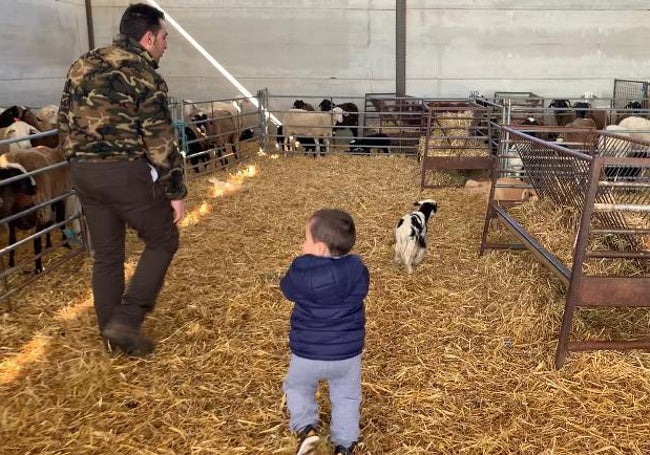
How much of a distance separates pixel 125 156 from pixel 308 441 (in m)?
1.92

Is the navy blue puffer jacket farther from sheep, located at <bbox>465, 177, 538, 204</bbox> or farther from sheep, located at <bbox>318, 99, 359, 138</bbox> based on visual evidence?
sheep, located at <bbox>318, 99, 359, 138</bbox>

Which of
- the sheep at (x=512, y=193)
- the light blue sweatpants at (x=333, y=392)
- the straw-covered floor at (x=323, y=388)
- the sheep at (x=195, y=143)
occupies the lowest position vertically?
the straw-covered floor at (x=323, y=388)

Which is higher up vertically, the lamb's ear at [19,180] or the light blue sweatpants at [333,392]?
the lamb's ear at [19,180]

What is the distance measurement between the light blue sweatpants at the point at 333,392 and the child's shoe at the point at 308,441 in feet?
0.08

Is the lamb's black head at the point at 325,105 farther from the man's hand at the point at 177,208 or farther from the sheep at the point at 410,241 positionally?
the man's hand at the point at 177,208

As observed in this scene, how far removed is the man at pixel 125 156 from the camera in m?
3.12

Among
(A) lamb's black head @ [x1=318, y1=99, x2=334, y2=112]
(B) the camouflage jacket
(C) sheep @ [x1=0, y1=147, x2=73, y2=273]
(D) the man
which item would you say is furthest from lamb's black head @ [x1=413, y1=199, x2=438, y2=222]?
(A) lamb's black head @ [x1=318, y1=99, x2=334, y2=112]

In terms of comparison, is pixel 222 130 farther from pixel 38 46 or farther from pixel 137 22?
pixel 137 22

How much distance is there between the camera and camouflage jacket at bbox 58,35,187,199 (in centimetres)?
310

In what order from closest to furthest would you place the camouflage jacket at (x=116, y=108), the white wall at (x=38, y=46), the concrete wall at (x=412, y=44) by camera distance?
1. the camouflage jacket at (x=116, y=108)
2. the white wall at (x=38, y=46)
3. the concrete wall at (x=412, y=44)

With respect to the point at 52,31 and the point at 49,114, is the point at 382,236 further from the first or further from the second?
the point at 52,31

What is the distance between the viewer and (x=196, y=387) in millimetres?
3264

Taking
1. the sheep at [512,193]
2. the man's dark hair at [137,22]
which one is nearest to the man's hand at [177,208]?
the man's dark hair at [137,22]

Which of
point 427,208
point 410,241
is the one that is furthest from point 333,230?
point 427,208
